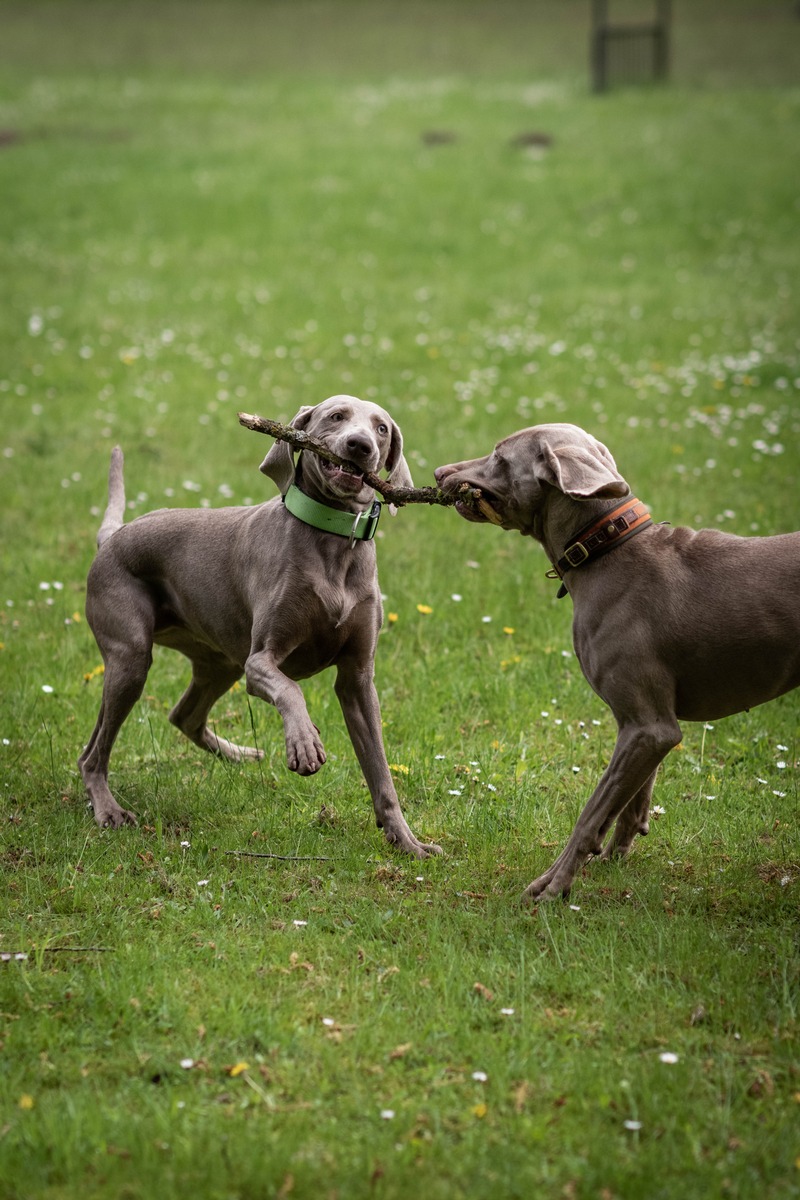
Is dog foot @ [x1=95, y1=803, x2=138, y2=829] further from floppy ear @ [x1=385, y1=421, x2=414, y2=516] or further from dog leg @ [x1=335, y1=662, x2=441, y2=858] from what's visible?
floppy ear @ [x1=385, y1=421, x2=414, y2=516]

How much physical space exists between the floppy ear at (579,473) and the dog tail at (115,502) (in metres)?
2.24

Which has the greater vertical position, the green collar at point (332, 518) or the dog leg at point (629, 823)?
the green collar at point (332, 518)

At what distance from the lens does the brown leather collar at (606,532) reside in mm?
4203

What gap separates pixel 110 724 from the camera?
16.7 feet

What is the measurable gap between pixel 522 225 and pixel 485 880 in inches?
548

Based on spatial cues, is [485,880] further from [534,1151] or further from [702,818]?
[534,1151]

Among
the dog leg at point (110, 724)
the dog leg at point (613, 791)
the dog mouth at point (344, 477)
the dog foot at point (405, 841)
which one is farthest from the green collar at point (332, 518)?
the dog leg at point (613, 791)

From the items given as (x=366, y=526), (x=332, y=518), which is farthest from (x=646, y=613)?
(x=332, y=518)

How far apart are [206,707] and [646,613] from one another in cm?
225

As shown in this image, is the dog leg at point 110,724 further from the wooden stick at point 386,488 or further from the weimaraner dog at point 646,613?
the weimaraner dog at point 646,613

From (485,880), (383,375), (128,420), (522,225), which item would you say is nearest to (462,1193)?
(485,880)

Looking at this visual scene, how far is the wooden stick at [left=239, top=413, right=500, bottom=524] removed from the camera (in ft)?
14.5

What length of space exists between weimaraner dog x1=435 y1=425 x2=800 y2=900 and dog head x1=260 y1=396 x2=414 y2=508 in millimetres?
608

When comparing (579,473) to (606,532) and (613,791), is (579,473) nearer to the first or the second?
(606,532)
